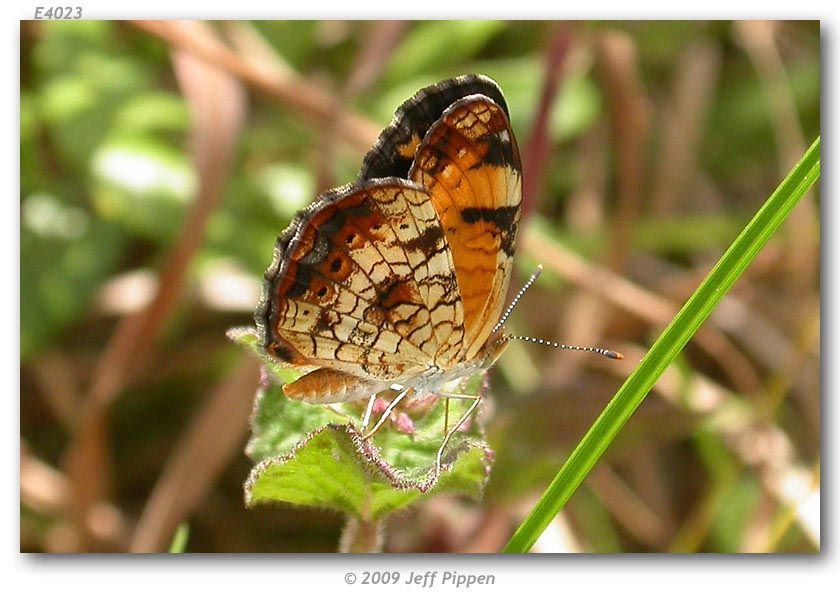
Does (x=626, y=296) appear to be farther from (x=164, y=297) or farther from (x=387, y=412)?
(x=387, y=412)

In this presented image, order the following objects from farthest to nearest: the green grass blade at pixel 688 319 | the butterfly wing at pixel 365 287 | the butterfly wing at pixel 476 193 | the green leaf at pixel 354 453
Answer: the butterfly wing at pixel 476 193 → the butterfly wing at pixel 365 287 → the green grass blade at pixel 688 319 → the green leaf at pixel 354 453

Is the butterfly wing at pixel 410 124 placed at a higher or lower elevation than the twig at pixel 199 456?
higher

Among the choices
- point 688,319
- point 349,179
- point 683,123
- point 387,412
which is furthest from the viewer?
point 683,123

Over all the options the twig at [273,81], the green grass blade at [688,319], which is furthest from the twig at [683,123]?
the green grass blade at [688,319]

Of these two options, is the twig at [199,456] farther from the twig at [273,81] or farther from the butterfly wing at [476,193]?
the butterfly wing at [476,193]

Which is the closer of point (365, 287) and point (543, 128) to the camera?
point (365, 287)

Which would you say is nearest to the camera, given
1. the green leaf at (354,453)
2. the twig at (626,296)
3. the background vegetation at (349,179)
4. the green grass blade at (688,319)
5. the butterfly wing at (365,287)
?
the green leaf at (354,453)

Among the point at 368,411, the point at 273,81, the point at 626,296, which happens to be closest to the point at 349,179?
the point at 273,81

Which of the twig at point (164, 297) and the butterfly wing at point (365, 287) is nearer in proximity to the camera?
the butterfly wing at point (365, 287)
